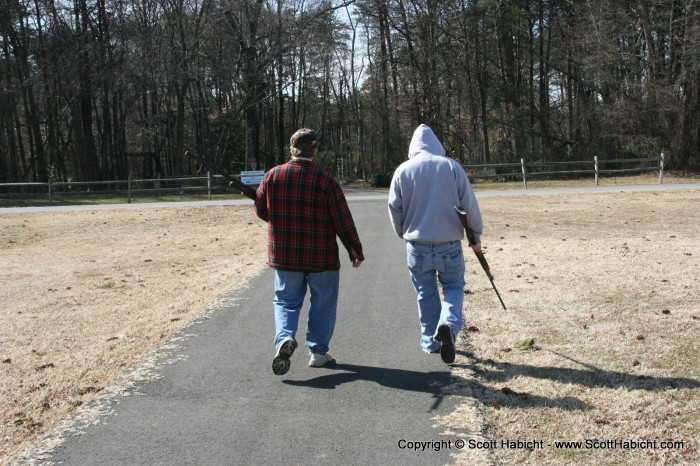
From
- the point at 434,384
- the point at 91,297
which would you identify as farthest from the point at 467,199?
the point at 91,297

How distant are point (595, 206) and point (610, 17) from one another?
1685 cm

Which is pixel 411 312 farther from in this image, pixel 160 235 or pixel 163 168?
pixel 163 168

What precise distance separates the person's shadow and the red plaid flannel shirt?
82 cm

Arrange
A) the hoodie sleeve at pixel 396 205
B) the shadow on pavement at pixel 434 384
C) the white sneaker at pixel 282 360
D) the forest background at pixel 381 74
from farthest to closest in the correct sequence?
the forest background at pixel 381 74
the hoodie sleeve at pixel 396 205
the white sneaker at pixel 282 360
the shadow on pavement at pixel 434 384

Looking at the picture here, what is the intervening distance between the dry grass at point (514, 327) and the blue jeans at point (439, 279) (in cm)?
43

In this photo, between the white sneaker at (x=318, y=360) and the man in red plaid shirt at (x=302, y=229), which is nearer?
the man in red plaid shirt at (x=302, y=229)

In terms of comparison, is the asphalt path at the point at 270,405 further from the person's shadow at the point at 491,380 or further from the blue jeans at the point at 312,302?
the blue jeans at the point at 312,302

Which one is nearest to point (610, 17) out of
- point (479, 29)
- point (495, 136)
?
point (479, 29)

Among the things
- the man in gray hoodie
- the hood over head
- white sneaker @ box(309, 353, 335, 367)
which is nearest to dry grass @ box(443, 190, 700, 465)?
the man in gray hoodie

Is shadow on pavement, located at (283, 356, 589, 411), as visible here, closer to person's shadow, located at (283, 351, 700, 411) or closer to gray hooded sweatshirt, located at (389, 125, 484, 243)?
person's shadow, located at (283, 351, 700, 411)

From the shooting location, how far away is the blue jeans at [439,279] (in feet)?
16.2

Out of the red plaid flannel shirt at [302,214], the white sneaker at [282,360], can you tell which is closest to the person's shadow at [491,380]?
the white sneaker at [282,360]

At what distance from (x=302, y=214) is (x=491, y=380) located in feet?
5.89

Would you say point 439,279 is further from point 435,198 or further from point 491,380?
point 491,380
